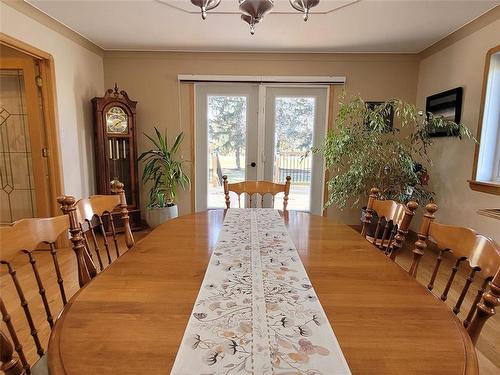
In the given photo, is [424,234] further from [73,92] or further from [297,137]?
[73,92]

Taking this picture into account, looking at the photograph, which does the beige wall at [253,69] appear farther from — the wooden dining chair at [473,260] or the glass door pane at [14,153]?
the wooden dining chair at [473,260]

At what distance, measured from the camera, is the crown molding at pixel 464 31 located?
238 cm

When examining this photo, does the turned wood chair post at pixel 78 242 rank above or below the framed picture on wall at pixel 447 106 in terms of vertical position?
below

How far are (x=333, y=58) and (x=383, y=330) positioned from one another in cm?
349

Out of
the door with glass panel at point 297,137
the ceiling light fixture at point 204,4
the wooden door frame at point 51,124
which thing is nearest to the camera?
the ceiling light fixture at point 204,4

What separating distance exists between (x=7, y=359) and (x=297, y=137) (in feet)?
11.3

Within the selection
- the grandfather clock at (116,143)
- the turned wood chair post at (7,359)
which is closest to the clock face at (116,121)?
the grandfather clock at (116,143)

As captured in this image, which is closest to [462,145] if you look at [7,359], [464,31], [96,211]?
[464,31]

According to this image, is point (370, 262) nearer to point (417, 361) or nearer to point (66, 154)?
point (417, 361)

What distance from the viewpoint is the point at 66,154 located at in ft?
9.76

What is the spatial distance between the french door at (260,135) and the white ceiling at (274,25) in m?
0.53

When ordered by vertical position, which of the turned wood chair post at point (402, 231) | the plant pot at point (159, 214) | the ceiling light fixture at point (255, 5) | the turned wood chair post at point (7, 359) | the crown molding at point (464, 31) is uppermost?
the crown molding at point (464, 31)

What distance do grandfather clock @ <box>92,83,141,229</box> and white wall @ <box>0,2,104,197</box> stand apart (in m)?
0.13

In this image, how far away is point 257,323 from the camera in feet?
2.24
